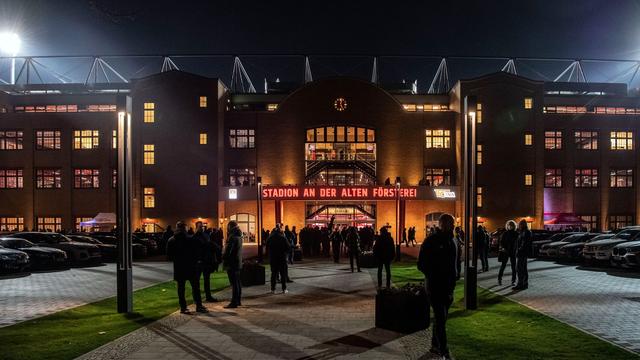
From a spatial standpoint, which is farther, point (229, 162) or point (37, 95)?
point (37, 95)

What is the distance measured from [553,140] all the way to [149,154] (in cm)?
3159

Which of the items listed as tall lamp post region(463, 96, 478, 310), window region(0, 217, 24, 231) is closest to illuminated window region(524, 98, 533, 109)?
tall lamp post region(463, 96, 478, 310)

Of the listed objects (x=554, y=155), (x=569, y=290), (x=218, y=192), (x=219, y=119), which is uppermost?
Result: (x=219, y=119)

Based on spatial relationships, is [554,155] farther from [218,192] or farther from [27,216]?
[27,216]

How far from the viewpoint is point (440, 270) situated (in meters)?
7.59

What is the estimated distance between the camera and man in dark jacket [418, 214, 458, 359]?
7.59 metres

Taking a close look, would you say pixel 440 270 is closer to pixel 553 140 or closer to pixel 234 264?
pixel 234 264

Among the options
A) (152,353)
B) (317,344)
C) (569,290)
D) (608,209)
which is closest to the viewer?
(152,353)

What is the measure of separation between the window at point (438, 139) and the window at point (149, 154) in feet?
69.4

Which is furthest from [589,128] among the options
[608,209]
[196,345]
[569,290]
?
[196,345]

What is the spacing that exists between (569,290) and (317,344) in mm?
9293

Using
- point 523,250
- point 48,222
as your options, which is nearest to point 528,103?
point 523,250

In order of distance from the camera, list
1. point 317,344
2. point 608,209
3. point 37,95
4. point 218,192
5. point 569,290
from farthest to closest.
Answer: point 37,95, point 608,209, point 218,192, point 569,290, point 317,344

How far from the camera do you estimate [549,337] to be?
8.91 meters
